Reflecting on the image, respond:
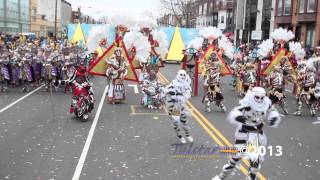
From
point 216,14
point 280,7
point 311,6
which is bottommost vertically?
point 311,6

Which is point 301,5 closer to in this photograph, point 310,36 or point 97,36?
point 310,36

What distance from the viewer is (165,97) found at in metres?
10.6

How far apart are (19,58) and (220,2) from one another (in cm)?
6216

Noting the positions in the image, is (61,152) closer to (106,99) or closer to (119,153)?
(119,153)

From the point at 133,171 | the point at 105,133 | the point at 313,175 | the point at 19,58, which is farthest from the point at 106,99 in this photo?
the point at 313,175

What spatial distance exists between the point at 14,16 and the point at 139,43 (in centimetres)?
4594

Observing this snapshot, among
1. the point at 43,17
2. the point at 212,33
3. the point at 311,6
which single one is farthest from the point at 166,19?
the point at 212,33

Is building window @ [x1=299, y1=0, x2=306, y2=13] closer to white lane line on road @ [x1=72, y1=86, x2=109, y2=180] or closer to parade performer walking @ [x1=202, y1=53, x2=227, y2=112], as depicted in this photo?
parade performer walking @ [x1=202, y1=53, x2=227, y2=112]

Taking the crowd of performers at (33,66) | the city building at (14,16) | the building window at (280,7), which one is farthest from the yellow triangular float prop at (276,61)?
the city building at (14,16)

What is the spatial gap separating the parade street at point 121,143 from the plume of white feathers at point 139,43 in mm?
1860

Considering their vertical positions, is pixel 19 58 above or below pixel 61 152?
above

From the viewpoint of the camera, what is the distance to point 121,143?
33.1 feet

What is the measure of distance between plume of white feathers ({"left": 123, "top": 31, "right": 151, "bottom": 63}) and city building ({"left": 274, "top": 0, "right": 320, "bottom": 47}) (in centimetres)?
2155

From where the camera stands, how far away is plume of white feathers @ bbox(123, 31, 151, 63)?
52.4ft
